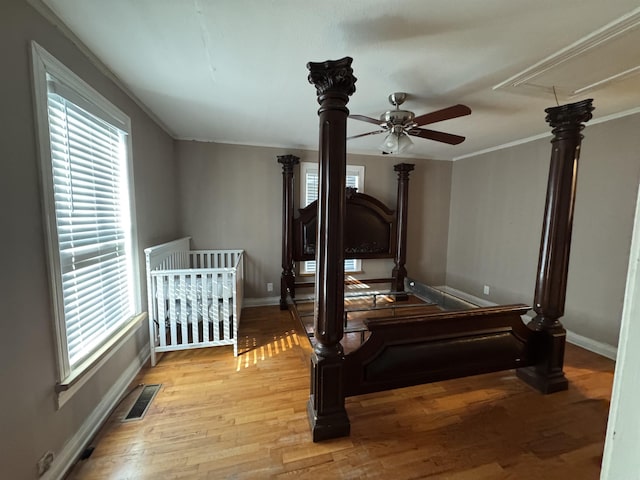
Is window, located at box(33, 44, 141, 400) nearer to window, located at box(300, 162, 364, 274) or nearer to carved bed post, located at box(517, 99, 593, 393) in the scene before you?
window, located at box(300, 162, 364, 274)

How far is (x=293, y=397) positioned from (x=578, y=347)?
9.76 ft

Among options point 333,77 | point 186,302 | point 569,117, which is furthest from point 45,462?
point 569,117

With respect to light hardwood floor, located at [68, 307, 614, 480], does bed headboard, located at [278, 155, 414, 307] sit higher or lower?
higher

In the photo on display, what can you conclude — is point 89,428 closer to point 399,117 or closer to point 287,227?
point 287,227

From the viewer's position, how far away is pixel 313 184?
390 centimetres

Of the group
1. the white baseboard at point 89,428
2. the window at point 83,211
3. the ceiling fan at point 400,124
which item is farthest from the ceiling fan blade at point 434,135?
the white baseboard at point 89,428

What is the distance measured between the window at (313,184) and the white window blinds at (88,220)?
2.21 m

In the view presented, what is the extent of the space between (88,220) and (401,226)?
3643 mm

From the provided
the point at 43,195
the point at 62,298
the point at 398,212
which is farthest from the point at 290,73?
the point at 398,212

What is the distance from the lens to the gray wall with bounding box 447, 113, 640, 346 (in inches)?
96.3

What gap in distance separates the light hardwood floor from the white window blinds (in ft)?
2.07

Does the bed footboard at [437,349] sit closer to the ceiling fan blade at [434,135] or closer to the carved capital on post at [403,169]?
the ceiling fan blade at [434,135]

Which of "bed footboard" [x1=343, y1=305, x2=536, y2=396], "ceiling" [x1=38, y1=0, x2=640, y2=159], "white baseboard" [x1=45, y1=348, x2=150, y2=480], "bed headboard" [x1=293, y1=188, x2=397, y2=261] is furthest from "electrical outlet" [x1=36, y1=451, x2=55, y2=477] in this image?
"bed headboard" [x1=293, y1=188, x2=397, y2=261]

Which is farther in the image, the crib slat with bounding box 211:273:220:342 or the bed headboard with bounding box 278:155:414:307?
the bed headboard with bounding box 278:155:414:307
